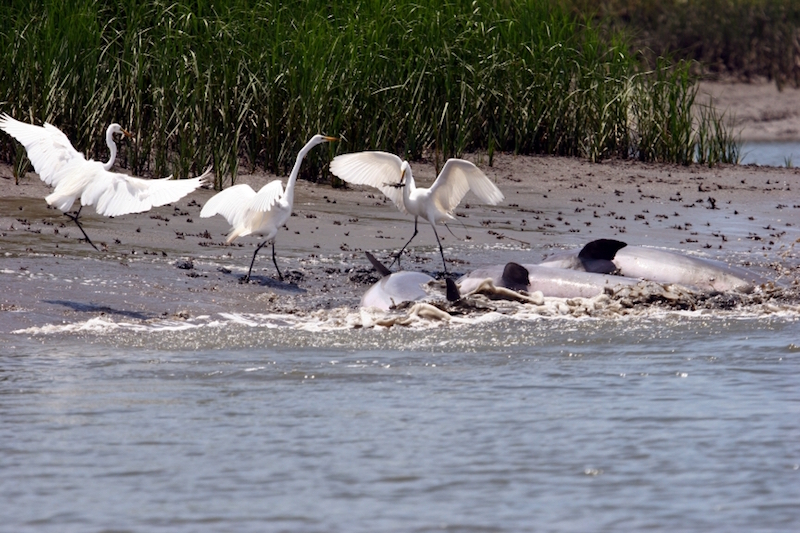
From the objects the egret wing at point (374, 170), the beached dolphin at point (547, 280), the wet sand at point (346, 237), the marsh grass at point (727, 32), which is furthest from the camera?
the marsh grass at point (727, 32)

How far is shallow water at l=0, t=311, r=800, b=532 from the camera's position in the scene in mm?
4703

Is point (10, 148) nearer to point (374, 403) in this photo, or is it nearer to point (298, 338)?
point (298, 338)

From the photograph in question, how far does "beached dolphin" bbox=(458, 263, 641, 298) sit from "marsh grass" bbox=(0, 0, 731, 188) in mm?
4239

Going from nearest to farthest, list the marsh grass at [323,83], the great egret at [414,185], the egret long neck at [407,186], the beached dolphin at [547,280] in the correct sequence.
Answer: the beached dolphin at [547,280]
the great egret at [414,185]
the egret long neck at [407,186]
the marsh grass at [323,83]

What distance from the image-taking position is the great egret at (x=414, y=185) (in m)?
10.6

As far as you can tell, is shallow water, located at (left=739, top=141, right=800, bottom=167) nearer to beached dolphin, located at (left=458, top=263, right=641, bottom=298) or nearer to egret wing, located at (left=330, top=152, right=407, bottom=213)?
egret wing, located at (left=330, top=152, right=407, bottom=213)

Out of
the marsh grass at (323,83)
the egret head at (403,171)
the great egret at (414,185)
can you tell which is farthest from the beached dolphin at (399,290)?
the marsh grass at (323,83)

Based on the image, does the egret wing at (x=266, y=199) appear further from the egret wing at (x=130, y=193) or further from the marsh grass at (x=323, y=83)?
the marsh grass at (x=323, y=83)

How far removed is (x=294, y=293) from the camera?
966 centimetres

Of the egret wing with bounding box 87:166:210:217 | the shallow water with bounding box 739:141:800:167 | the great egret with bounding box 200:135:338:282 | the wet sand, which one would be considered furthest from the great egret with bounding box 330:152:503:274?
the shallow water with bounding box 739:141:800:167

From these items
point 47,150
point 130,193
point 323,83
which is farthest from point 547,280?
point 323,83

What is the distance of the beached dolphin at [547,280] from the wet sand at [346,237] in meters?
0.98

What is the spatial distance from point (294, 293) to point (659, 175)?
7.73 metres

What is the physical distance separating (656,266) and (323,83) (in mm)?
5096
